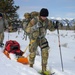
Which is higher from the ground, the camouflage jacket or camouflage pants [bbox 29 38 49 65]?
the camouflage jacket

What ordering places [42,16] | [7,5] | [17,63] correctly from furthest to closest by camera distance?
[7,5] < [17,63] < [42,16]

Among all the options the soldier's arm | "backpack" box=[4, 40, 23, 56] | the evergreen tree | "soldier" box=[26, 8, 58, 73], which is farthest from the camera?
the evergreen tree

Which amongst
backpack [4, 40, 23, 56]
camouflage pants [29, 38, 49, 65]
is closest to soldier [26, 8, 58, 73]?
camouflage pants [29, 38, 49, 65]

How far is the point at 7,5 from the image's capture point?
3294cm

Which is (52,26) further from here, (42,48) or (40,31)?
(42,48)

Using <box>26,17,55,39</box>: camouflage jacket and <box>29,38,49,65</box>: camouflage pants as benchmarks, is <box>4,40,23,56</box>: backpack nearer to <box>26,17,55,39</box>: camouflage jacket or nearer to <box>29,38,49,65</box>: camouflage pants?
<box>29,38,49,65</box>: camouflage pants

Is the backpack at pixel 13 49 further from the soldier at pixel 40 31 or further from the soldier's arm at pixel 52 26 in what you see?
the soldier's arm at pixel 52 26

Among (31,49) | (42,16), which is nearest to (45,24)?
(42,16)

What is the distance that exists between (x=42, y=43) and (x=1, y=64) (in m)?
1.48

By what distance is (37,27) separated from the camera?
9.09 metres

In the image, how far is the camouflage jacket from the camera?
29.8 ft

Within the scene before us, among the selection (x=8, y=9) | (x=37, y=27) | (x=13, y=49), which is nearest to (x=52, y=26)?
(x=37, y=27)

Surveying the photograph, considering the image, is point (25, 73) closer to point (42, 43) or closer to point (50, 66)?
point (42, 43)

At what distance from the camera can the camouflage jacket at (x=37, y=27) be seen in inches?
358
